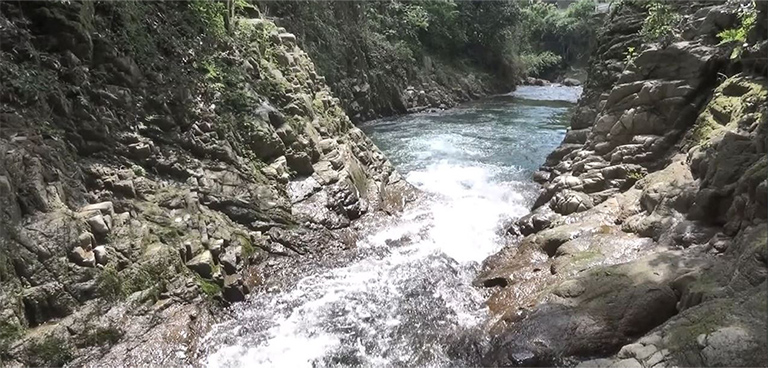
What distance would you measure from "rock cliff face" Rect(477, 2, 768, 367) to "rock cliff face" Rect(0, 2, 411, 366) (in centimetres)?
355

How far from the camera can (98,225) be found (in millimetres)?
6312

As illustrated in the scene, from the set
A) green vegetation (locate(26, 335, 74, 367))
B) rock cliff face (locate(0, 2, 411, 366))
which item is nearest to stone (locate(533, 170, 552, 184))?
rock cliff face (locate(0, 2, 411, 366))

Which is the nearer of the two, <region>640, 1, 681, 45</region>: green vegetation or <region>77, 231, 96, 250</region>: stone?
<region>77, 231, 96, 250</region>: stone

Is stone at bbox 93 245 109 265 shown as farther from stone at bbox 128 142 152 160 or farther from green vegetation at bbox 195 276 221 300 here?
stone at bbox 128 142 152 160

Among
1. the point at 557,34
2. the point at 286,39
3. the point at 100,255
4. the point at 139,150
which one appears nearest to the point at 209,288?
the point at 100,255

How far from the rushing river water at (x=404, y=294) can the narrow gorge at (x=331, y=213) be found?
0.04 m

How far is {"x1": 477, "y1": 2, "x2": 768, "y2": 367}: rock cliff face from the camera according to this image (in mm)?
4684

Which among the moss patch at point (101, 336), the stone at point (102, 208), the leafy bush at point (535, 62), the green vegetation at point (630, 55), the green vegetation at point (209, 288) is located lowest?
the leafy bush at point (535, 62)

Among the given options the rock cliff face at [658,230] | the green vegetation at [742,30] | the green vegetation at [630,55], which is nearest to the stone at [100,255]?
the rock cliff face at [658,230]

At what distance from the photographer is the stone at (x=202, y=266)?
7008mm

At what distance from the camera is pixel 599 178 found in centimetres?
959

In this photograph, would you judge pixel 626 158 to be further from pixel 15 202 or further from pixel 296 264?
pixel 15 202

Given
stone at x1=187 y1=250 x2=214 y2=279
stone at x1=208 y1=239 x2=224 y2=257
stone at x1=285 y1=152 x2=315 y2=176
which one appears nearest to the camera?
stone at x1=187 y1=250 x2=214 y2=279

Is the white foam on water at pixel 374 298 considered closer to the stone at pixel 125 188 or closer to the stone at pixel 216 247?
the stone at pixel 216 247
